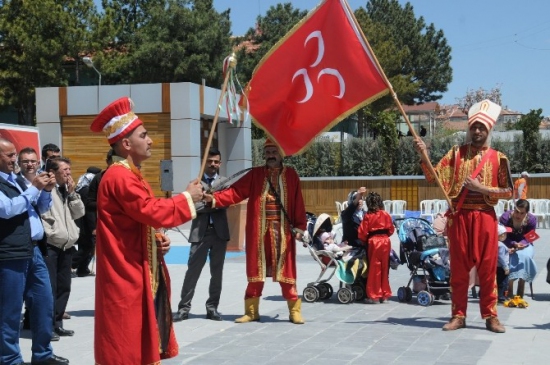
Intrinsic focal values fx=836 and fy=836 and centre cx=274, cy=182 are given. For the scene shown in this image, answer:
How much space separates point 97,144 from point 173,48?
2130 centimetres

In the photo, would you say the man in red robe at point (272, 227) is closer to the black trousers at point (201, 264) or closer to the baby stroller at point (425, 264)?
the black trousers at point (201, 264)

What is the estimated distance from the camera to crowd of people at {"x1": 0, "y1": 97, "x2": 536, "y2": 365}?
4969 millimetres

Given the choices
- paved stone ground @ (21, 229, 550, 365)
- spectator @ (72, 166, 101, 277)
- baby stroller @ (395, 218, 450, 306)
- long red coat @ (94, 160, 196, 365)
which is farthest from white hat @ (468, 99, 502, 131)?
spectator @ (72, 166, 101, 277)

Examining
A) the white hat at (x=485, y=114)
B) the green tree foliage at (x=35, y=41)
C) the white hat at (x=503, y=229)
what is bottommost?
the white hat at (x=503, y=229)

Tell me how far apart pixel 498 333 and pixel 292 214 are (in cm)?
237

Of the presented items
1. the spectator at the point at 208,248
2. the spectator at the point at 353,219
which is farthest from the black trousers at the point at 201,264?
the spectator at the point at 353,219

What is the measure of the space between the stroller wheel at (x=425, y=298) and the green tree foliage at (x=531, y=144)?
75.4 feet

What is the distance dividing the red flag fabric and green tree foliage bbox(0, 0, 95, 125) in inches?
1243

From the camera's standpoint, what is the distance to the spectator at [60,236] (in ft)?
25.4

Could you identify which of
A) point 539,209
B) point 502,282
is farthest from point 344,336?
point 539,209

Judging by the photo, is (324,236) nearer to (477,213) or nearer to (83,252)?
(477,213)

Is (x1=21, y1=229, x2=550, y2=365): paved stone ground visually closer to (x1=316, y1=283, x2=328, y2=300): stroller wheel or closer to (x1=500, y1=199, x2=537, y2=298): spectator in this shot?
(x1=316, y1=283, x2=328, y2=300): stroller wheel

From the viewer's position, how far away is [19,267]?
6.39 meters

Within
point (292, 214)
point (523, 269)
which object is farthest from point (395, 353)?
point (523, 269)
